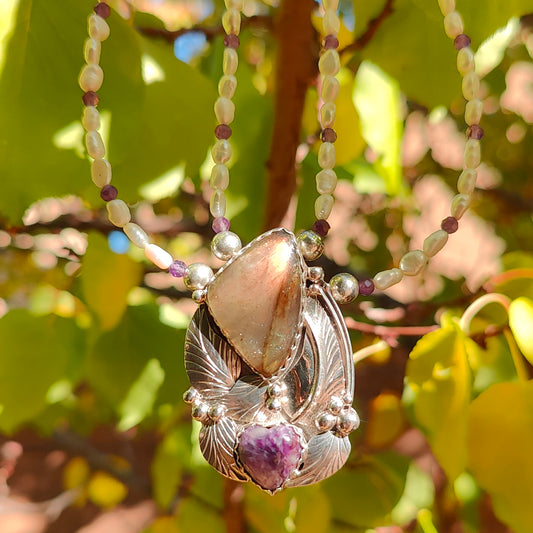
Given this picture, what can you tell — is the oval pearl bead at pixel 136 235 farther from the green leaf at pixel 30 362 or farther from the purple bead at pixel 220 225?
the green leaf at pixel 30 362

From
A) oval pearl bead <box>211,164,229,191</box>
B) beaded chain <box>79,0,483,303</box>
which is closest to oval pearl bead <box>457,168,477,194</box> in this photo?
beaded chain <box>79,0,483,303</box>

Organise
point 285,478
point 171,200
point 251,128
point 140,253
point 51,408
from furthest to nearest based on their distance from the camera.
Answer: point 171,200
point 51,408
point 140,253
point 251,128
point 285,478

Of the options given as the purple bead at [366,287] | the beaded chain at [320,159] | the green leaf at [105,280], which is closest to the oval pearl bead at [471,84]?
the beaded chain at [320,159]

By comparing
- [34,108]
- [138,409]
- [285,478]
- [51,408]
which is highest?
[34,108]

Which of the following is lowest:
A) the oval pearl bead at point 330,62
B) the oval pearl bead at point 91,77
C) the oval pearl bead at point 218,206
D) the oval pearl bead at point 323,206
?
the oval pearl bead at point 218,206

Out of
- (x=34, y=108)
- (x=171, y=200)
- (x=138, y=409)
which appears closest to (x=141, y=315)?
(x=138, y=409)

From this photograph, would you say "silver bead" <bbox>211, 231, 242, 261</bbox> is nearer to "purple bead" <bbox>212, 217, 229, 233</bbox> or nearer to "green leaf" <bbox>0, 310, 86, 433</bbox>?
"purple bead" <bbox>212, 217, 229, 233</bbox>

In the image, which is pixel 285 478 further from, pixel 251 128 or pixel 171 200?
pixel 171 200
